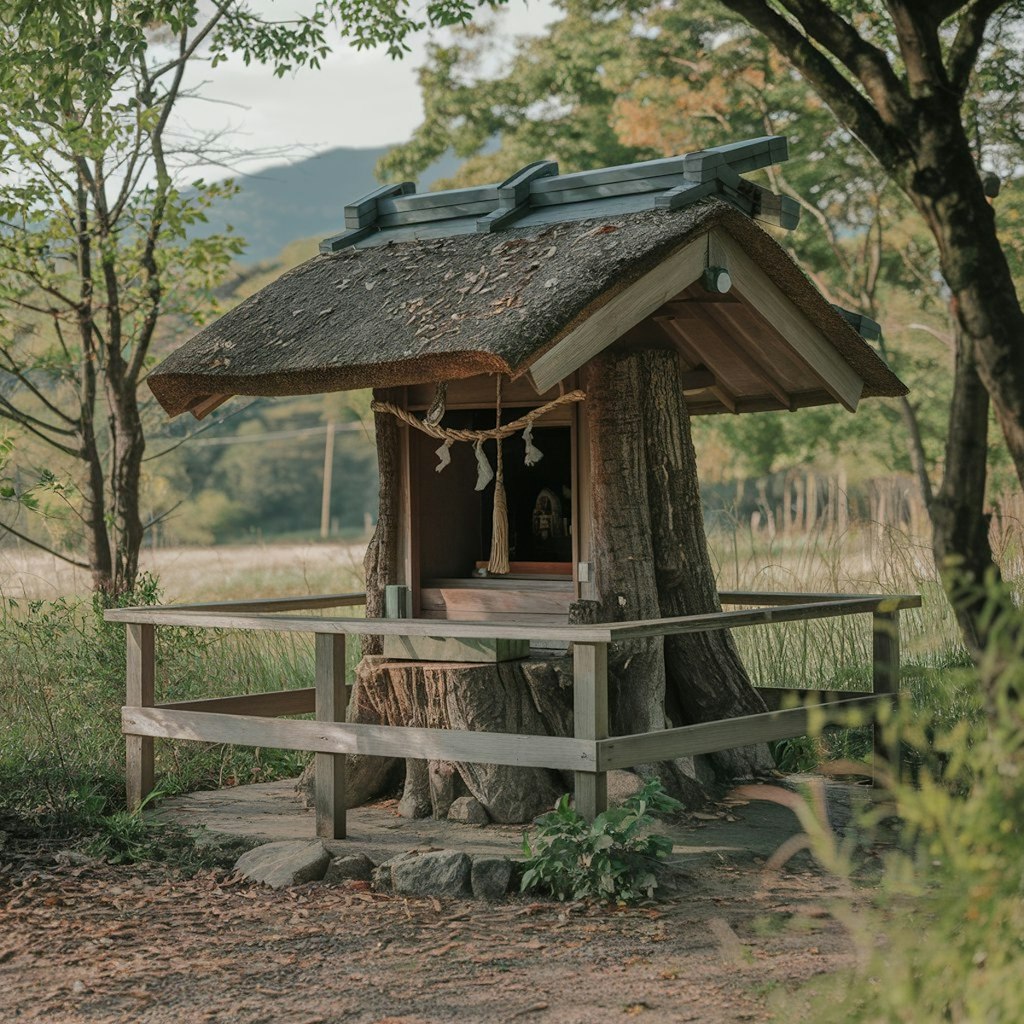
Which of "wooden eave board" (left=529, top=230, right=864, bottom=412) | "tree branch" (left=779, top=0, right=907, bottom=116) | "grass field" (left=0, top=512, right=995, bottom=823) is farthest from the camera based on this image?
"grass field" (left=0, top=512, right=995, bottom=823)

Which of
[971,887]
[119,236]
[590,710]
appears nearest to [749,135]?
[119,236]

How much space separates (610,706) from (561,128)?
17439 mm

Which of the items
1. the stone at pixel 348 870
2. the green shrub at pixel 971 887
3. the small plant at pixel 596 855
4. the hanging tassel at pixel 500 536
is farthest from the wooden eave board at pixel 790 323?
the green shrub at pixel 971 887

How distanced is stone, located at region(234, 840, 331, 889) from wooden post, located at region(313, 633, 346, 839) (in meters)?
0.19

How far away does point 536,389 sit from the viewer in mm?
5895

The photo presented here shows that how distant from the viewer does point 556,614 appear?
6582 mm

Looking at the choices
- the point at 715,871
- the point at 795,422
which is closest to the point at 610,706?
the point at 715,871

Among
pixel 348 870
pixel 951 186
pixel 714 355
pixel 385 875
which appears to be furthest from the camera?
pixel 714 355

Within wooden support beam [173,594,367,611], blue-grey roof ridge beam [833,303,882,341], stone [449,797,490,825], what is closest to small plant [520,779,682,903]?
stone [449,797,490,825]

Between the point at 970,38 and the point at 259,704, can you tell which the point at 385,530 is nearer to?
the point at 259,704

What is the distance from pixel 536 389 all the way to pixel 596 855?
1.96 m

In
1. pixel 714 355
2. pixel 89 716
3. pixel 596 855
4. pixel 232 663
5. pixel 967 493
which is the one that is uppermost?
pixel 714 355

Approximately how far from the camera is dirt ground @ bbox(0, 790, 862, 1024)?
407 cm

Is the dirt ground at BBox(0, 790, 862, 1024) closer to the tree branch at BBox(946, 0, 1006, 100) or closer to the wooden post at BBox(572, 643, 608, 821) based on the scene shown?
the wooden post at BBox(572, 643, 608, 821)
